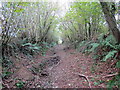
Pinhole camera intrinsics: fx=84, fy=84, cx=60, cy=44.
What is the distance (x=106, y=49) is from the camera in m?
5.34

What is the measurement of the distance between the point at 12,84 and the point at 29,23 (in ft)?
22.9

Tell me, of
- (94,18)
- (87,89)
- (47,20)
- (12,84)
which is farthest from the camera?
(47,20)

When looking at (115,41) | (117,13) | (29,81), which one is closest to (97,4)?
(117,13)

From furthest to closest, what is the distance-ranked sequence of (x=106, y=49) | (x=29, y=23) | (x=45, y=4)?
(x=45, y=4) < (x=29, y=23) < (x=106, y=49)

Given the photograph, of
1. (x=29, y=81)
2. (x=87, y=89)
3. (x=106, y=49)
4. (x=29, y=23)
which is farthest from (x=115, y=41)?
(x=29, y=23)

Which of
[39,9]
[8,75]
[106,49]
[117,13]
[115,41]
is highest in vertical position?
[39,9]

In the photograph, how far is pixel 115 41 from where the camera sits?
15.1 feet

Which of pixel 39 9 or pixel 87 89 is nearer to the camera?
pixel 87 89

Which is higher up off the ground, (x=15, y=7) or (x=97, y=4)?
(x=97, y=4)

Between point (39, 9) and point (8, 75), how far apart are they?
7.86 metres

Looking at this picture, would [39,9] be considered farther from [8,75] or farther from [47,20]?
[8,75]

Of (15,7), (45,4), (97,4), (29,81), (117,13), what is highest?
(45,4)

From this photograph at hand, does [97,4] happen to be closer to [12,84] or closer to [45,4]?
[45,4]

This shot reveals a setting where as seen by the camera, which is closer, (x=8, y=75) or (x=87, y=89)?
(x=87, y=89)
